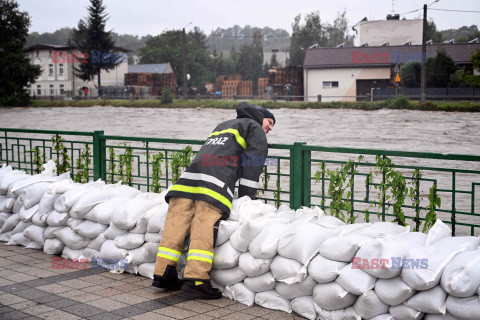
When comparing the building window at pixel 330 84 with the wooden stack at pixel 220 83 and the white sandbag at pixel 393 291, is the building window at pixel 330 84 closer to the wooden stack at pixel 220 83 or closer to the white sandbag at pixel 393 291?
the wooden stack at pixel 220 83

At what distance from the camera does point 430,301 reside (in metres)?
3.41

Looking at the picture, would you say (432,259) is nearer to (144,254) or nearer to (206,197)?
(206,197)

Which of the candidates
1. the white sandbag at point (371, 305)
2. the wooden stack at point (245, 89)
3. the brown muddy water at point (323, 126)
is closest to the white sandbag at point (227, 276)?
the white sandbag at point (371, 305)

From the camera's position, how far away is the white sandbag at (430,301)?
337 cm

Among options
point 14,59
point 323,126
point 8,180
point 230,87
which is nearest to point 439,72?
point 323,126

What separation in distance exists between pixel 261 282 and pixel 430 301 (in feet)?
4.40

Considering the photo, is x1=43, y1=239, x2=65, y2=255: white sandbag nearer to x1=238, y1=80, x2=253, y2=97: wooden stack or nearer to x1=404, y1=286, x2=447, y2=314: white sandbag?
x1=404, y1=286, x2=447, y2=314: white sandbag

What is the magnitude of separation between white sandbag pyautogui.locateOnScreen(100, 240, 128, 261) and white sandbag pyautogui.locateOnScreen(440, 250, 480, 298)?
2905 millimetres

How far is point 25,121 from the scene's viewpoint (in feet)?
138

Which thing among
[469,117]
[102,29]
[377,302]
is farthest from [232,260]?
[102,29]

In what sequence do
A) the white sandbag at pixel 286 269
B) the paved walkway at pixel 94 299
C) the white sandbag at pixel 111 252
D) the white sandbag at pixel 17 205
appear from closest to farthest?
the white sandbag at pixel 286 269 < the paved walkway at pixel 94 299 < the white sandbag at pixel 111 252 < the white sandbag at pixel 17 205

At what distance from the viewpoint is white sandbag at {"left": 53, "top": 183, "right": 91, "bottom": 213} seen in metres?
5.64

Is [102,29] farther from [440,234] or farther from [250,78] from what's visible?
[440,234]

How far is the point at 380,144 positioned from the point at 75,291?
23.5 meters
